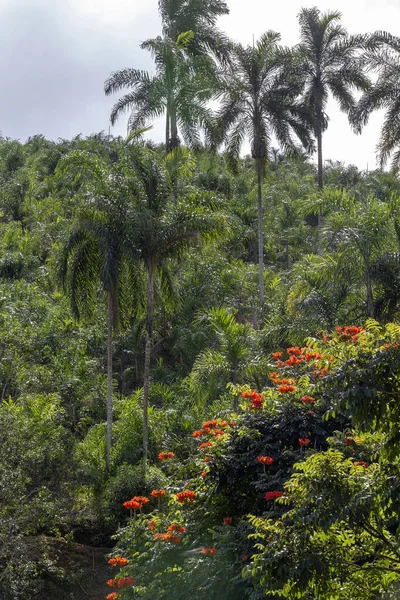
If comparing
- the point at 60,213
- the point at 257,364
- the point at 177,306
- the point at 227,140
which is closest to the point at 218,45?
the point at 227,140

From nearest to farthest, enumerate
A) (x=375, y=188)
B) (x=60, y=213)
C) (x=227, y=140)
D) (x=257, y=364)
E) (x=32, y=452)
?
(x=32, y=452) → (x=257, y=364) → (x=227, y=140) → (x=60, y=213) → (x=375, y=188)

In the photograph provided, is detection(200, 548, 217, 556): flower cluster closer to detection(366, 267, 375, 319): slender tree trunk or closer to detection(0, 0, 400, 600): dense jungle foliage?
detection(0, 0, 400, 600): dense jungle foliage

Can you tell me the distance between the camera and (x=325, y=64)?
80.5ft

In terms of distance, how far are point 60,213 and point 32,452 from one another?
21.7 m

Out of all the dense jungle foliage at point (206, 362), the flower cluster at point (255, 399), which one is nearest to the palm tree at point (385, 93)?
the dense jungle foliage at point (206, 362)

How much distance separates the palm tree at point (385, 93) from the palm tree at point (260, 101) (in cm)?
224

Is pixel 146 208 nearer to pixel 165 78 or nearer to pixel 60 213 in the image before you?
pixel 165 78

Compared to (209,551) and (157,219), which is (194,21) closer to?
(157,219)

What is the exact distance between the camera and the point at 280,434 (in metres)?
9.54

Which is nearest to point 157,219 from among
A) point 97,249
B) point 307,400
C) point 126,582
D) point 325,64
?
point 97,249

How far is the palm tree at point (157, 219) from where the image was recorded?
49.0ft

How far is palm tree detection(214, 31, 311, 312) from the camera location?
71.3ft

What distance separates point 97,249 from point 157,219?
60.2 inches

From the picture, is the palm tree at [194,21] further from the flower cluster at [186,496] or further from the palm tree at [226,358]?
the flower cluster at [186,496]
